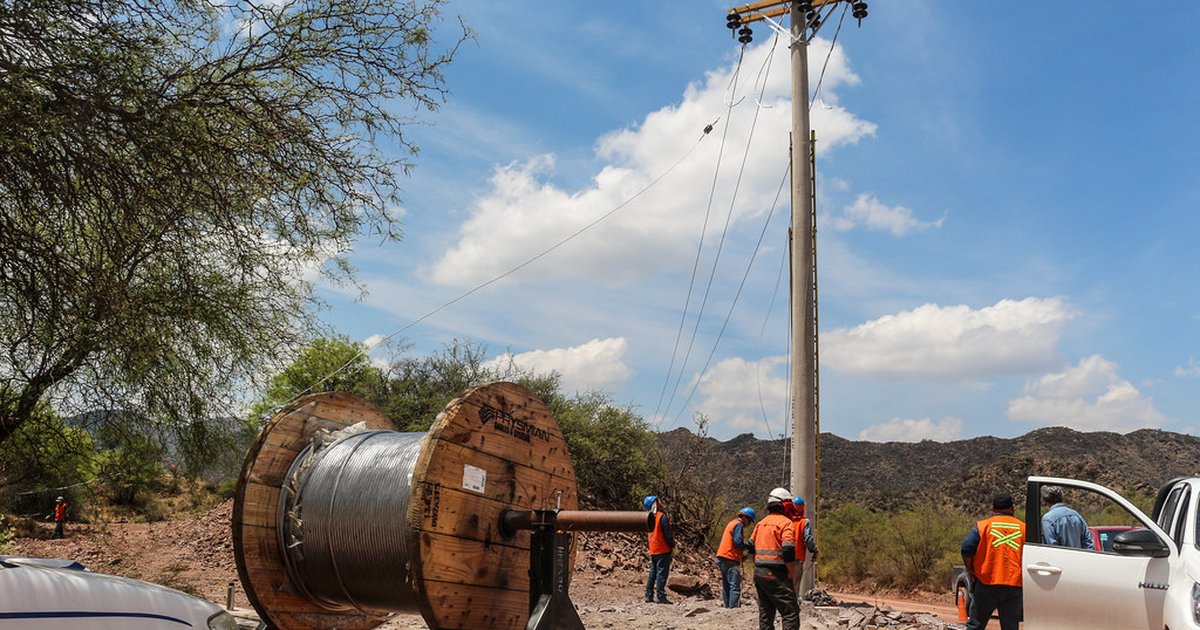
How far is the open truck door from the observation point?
7.25 metres

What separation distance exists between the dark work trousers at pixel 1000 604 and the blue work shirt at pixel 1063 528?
57 centimetres

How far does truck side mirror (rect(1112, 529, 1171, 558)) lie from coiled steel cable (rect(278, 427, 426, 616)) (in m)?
4.91

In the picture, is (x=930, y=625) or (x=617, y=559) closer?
(x=930, y=625)

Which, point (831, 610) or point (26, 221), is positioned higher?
point (26, 221)

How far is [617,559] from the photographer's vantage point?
2314 cm

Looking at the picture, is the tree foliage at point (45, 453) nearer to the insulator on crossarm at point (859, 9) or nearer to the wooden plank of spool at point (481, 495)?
the wooden plank of spool at point (481, 495)

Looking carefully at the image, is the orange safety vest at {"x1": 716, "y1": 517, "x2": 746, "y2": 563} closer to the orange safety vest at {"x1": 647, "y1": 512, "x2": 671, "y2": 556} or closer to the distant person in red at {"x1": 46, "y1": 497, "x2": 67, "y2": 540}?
the orange safety vest at {"x1": 647, "y1": 512, "x2": 671, "y2": 556}

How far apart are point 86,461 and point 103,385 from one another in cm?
287

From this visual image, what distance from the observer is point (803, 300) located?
1623 centimetres

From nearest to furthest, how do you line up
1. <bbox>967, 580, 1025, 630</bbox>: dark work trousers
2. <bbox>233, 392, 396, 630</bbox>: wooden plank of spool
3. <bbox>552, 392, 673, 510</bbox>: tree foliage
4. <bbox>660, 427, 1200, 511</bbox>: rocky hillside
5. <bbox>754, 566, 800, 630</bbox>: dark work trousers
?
<bbox>233, 392, 396, 630</bbox>: wooden plank of spool
<bbox>967, 580, 1025, 630</bbox>: dark work trousers
<bbox>754, 566, 800, 630</bbox>: dark work trousers
<bbox>552, 392, 673, 510</bbox>: tree foliage
<bbox>660, 427, 1200, 511</bbox>: rocky hillside

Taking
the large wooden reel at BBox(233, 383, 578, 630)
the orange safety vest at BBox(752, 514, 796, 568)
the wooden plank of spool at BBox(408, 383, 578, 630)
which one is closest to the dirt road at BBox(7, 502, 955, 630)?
the orange safety vest at BBox(752, 514, 796, 568)

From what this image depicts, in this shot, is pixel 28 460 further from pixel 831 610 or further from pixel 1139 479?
pixel 1139 479

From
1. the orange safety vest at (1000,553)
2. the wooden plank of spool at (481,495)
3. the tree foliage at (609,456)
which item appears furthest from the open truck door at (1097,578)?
the tree foliage at (609,456)

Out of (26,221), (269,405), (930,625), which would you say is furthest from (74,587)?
(269,405)
